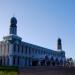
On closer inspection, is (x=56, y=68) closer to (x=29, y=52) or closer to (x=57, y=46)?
(x=29, y=52)

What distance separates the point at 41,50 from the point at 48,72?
124 feet

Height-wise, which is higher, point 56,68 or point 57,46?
point 57,46

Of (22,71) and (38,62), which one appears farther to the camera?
(38,62)

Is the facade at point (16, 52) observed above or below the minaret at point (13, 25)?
below

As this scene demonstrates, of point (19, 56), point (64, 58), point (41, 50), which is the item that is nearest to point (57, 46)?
point (64, 58)

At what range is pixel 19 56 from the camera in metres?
49.9

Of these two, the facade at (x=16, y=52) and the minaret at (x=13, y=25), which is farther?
the minaret at (x=13, y=25)

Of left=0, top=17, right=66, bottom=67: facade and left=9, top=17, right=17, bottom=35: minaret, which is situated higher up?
left=9, top=17, right=17, bottom=35: minaret

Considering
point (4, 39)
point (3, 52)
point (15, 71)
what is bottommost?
point (15, 71)

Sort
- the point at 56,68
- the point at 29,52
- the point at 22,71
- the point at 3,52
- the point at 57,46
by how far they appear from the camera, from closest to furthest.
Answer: the point at 56,68, the point at 22,71, the point at 3,52, the point at 29,52, the point at 57,46

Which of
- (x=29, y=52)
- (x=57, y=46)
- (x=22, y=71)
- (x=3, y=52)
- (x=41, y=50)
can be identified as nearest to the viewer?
(x=22, y=71)

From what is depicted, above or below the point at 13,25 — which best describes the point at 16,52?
below

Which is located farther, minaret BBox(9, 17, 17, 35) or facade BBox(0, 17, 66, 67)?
minaret BBox(9, 17, 17, 35)

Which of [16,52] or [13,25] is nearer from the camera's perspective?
[16,52]
